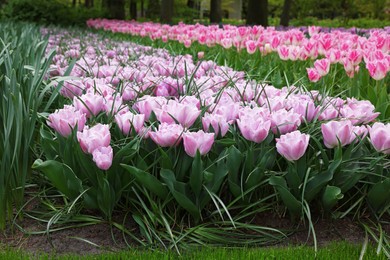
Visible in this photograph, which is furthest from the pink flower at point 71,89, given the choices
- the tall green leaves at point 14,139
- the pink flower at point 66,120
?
the pink flower at point 66,120

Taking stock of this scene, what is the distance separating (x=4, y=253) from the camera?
2029mm

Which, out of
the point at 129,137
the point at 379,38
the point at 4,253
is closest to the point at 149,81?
the point at 129,137

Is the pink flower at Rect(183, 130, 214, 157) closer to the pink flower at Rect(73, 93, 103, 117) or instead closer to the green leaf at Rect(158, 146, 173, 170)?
the green leaf at Rect(158, 146, 173, 170)

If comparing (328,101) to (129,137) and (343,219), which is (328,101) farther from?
(129,137)

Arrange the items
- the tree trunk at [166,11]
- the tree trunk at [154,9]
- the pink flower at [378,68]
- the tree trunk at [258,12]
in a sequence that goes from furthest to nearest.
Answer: the tree trunk at [154,9], the tree trunk at [166,11], the tree trunk at [258,12], the pink flower at [378,68]

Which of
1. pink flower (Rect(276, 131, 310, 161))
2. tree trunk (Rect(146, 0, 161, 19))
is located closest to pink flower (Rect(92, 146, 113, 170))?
pink flower (Rect(276, 131, 310, 161))

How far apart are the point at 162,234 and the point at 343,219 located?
819 mm

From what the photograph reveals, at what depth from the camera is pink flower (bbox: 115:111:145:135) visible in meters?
2.35

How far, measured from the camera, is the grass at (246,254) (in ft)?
6.44

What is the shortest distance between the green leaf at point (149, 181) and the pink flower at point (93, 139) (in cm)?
13

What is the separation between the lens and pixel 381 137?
2.25 m

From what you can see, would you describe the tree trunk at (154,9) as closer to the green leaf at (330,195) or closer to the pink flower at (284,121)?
the pink flower at (284,121)

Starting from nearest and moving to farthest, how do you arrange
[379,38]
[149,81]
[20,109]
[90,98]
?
[20,109], [90,98], [149,81], [379,38]

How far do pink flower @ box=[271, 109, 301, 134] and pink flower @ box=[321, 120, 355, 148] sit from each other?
0.15 meters
